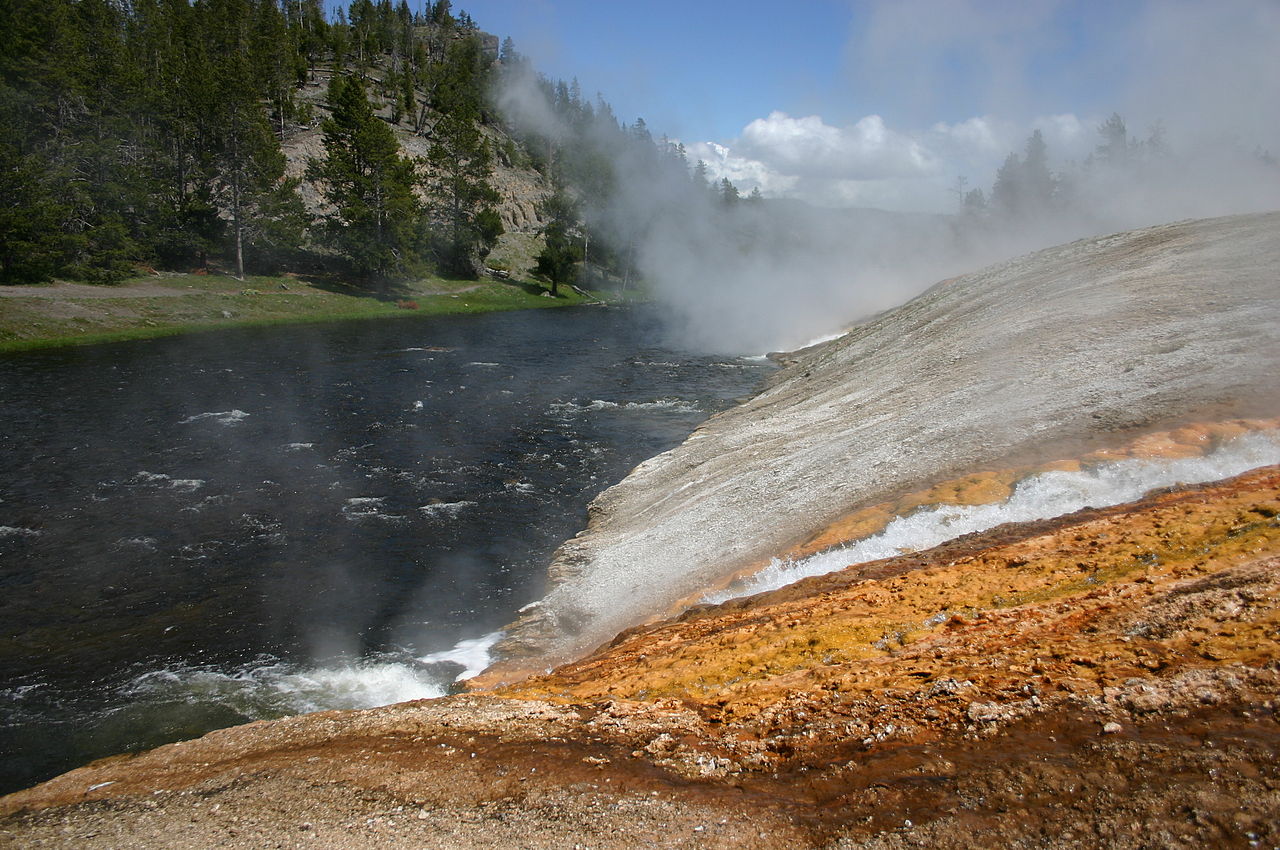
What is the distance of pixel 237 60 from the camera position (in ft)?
185

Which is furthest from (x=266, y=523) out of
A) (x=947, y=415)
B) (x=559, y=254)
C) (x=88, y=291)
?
(x=559, y=254)

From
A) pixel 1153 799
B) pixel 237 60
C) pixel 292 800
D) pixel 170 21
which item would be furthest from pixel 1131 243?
pixel 170 21

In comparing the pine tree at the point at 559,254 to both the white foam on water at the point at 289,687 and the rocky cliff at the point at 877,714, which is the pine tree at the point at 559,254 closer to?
the rocky cliff at the point at 877,714

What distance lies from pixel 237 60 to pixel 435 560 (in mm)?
56006

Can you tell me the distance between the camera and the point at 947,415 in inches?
640

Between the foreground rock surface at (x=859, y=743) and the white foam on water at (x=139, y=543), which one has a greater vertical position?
the foreground rock surface at (x=859, y=743)

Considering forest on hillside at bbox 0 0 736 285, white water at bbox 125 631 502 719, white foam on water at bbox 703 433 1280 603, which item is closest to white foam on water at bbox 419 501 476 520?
white water at bbox 125 631 502 719

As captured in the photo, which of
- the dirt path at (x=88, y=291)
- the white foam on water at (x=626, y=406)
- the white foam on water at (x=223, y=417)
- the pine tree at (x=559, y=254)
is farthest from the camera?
the pine tree at (x=559, y=254)

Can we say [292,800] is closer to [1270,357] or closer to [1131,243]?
[1270,357]

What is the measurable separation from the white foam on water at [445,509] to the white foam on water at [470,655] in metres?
5.25

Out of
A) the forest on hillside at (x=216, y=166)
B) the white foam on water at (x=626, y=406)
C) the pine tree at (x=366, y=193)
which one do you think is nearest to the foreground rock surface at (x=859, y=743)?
the white foam on water at (x=626, y=406)

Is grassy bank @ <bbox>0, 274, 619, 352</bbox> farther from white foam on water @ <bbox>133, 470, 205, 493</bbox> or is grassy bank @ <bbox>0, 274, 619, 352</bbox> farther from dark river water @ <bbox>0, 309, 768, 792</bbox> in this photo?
white foam on water @ <bbox>133, 470, 205, 493</bbox>

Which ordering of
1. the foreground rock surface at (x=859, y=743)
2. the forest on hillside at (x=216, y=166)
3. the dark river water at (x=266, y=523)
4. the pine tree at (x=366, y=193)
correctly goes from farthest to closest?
the pine tree at (x=366, y=193)
the forest on hillside at (x=216, y=166)
the dark river water at (x=266, y=523)
the foreground rock surface at (x=859, y=743)

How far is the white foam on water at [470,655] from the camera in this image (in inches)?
455
